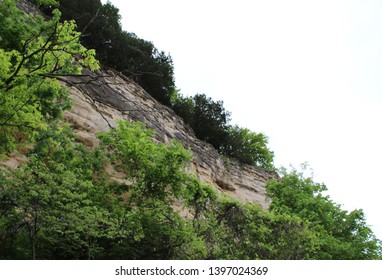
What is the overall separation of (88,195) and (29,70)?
12.9 feet

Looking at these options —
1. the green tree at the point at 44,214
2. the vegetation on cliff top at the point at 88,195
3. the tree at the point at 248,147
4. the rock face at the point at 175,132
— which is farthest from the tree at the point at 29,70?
the tree at the point at 248,147

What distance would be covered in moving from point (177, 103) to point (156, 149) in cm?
1714

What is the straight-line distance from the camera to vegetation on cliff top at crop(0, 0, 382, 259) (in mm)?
7262

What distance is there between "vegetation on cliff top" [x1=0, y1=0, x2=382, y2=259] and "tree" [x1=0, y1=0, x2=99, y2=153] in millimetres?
27

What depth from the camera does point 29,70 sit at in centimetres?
688

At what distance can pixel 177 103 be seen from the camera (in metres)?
27.6

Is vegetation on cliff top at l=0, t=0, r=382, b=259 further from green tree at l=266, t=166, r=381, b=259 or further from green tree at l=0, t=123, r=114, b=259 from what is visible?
green tree at l=266, t=166, r=381, b=259

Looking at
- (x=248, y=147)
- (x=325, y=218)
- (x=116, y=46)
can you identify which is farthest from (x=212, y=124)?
(x=325, y=218)

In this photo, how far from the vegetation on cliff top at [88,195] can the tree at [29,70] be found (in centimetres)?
3

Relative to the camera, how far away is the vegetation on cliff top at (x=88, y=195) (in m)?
7.26

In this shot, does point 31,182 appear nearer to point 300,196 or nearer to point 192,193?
point 192,193

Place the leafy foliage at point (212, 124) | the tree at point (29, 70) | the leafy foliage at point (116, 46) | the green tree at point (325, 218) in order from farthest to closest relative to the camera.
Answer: the leafy foliage at point (212, 124)
the leafy foliage at point (116, 46)
the green tree at point (325, 218)
the tree at point (29, 70)

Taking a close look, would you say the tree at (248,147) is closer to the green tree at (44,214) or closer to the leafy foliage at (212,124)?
the leafy foliage at (212,124)

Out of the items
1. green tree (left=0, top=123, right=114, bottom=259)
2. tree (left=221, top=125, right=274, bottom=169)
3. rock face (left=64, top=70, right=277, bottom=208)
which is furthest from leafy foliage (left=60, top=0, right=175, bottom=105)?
green tree (left=0, top=123, right=114, bottom=259)
